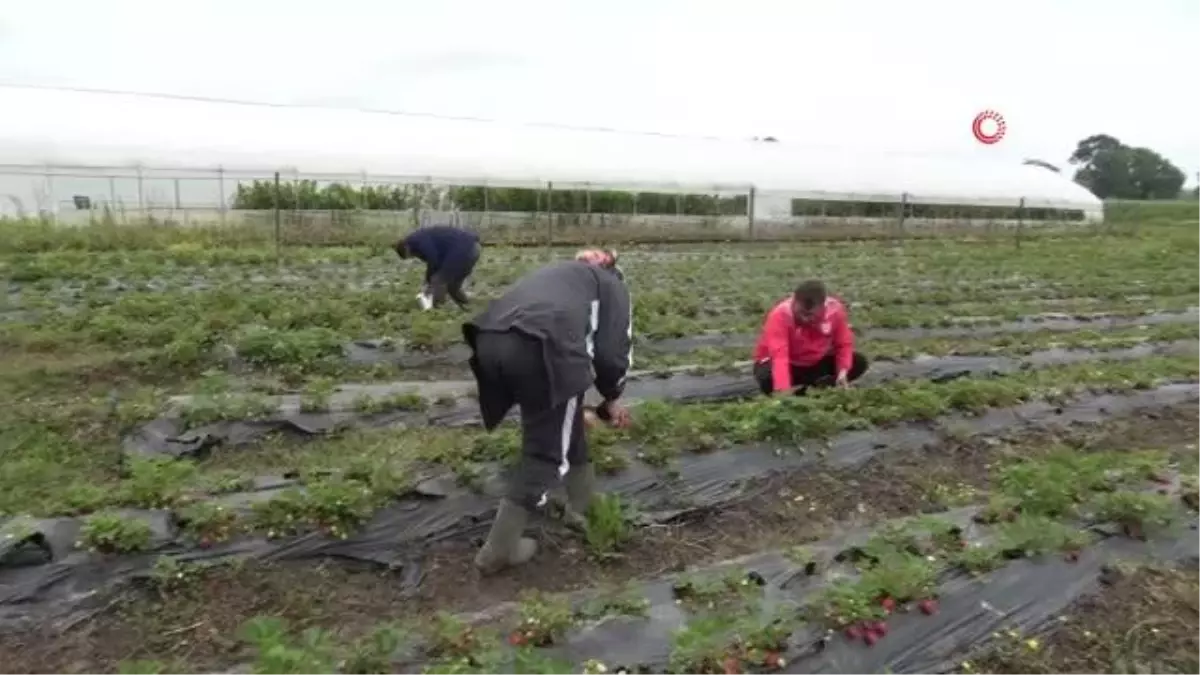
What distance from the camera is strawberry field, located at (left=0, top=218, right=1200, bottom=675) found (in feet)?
10.2

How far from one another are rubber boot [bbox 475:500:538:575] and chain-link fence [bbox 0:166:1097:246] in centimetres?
1263

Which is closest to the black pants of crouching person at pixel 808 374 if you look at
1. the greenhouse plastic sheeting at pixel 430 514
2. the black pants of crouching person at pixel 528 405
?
the greenhouse plastic sheeting at pixel 430 514

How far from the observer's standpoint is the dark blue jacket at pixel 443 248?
9.32 meters

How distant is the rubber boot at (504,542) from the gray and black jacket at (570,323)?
0.43 metres

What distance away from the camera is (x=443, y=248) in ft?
30.8

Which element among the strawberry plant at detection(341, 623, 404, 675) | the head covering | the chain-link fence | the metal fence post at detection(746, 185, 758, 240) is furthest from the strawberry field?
the metal fence post at detection(746, 185, 758, 240)

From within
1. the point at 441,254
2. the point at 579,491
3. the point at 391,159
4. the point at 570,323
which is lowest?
the point at 579,491

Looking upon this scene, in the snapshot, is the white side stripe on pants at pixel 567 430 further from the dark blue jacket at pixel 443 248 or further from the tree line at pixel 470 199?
the tree line at pixel 470 199

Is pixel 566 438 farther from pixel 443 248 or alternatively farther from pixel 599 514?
pixel 443 248

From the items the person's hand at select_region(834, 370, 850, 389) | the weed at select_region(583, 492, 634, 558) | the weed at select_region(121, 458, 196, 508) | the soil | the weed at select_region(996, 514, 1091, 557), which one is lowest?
the soil

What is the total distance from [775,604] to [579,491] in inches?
45.0

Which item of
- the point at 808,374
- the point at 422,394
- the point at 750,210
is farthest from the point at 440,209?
the point at 808,374

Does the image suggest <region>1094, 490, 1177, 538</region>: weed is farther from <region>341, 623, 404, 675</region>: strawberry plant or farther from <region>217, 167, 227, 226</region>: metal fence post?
<region>217, 167, 227, 226</region>: metal fence post

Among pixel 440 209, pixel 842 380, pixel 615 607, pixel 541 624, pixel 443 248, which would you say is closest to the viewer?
pixel 541 624
